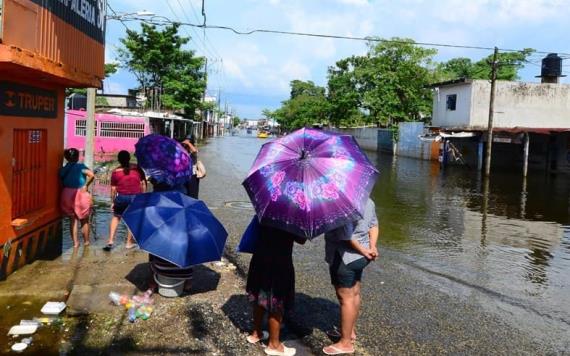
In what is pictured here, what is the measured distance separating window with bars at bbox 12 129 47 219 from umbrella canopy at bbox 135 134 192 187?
143 cm

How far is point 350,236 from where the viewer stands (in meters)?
4.20

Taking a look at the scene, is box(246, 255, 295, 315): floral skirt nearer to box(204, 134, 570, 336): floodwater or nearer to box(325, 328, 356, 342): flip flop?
box(325, 328, 356, 342): flip flop

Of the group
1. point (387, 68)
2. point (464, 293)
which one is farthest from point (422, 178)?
point (387, 68)

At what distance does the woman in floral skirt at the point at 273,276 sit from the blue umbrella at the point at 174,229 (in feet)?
3.03

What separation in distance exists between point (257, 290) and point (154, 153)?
9.83 feet

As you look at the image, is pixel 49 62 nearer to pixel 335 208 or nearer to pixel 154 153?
pixel 154 153

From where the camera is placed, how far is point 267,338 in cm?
476

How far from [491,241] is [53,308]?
27.7 feet

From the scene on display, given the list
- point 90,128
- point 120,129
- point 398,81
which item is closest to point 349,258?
point 90,128

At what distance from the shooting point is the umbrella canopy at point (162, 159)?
6668 mm

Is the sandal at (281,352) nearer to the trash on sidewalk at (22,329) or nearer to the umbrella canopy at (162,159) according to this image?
the trash on sidewalk at (22,329)

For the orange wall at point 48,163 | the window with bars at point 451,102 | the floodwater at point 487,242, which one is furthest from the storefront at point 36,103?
the window with bars at point 451,102

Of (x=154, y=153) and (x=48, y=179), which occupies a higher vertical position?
(x=154, y=153)

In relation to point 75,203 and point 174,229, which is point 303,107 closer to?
point 75,203
